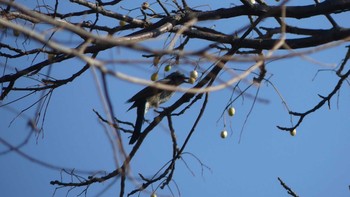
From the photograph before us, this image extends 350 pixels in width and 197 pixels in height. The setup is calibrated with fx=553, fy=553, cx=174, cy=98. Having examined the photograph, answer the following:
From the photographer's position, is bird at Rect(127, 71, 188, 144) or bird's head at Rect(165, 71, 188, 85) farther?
bird's head at Rect(165, 71, 188, 85)

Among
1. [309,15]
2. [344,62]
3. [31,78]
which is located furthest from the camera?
[31,78]

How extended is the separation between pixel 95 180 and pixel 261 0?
1.66 meters

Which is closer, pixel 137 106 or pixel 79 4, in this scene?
pixel 79 4

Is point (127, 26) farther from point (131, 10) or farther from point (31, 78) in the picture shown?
point (31, 78)

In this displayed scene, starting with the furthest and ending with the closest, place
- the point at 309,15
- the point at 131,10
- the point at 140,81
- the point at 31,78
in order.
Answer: the point at 131,10 → the point at 31,78 → the point at 309,15 → the point at 140,81

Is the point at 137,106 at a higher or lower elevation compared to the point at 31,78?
higher

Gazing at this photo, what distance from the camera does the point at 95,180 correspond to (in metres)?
3.19

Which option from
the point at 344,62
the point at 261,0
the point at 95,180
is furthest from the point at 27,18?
the point at 344,62

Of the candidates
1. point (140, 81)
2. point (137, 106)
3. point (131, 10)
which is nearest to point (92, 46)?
point (131, 10)

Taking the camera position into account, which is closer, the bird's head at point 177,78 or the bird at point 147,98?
the bird at point 147,98

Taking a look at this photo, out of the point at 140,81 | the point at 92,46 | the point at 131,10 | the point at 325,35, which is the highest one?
the point at 131,10

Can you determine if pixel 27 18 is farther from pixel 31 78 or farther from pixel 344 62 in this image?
pixel 344 62

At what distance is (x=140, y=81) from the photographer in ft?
3.64

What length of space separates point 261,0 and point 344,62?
86 centimetres
